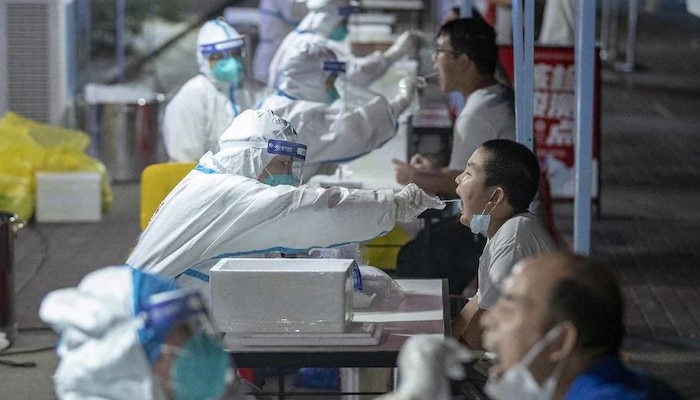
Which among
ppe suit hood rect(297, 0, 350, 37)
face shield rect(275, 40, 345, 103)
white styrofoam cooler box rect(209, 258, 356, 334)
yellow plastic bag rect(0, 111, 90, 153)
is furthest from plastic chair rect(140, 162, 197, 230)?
ppe suit hood rect(297, 0, 350, 37)

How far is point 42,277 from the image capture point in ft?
29.8

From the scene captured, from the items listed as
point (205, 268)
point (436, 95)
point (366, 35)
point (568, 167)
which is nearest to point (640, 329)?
point (568, 167)

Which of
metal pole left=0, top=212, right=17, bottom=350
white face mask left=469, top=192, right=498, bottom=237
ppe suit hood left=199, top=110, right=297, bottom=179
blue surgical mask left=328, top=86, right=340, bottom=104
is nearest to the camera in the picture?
white face mask left=469, top=192, right=498, bottom=237

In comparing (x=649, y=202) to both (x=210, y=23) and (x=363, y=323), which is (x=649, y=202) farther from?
(x=363, y=323)

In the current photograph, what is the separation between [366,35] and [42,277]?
5.72 m

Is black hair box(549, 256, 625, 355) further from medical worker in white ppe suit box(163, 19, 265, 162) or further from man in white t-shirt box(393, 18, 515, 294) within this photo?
medical worker in white ppe suit box(163, 19, 265, 162)

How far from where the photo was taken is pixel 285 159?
5332mm

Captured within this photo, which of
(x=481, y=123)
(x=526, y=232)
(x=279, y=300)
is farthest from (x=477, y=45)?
(x=279, y=300)

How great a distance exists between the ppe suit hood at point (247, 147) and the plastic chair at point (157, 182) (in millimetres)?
1536

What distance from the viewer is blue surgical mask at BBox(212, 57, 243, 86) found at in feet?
29.1

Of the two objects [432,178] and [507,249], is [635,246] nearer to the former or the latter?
[432,178]

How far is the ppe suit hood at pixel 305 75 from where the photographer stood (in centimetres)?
830

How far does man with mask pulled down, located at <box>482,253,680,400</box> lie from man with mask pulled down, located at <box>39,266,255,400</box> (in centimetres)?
63

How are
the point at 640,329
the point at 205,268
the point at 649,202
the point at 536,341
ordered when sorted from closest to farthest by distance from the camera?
the point at 536,341, the point at 205,268, the point at 640,329, the point at 649,202
